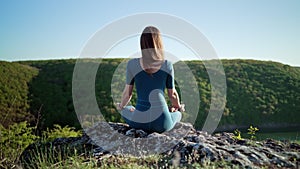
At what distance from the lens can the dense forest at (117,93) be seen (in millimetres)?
12023

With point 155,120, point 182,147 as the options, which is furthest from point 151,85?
point 182,147

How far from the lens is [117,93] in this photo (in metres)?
13.2

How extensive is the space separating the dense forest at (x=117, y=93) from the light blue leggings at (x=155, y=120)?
19.4 ft

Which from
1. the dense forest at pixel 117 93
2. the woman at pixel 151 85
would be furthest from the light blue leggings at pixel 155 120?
the dense forest at pixel 117 93

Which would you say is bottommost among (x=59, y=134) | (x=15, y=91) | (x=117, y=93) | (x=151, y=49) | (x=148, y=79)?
(x=59, y=134)

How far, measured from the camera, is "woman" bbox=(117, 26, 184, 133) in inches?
204

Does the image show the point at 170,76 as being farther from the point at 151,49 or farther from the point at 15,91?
the point at 15,91

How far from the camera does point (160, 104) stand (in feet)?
17.5

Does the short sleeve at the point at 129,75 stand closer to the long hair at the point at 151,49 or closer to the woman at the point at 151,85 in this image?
the woman at the point at 151,85

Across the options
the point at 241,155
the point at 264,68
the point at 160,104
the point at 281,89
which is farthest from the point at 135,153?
the point at 264,68

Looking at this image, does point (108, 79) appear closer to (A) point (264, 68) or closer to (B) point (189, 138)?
(A) point (264, 68)

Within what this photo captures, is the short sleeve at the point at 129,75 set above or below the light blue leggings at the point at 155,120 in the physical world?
above

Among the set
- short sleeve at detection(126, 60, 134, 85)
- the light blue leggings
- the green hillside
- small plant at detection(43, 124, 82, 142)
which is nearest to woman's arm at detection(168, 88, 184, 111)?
the light blue leggings

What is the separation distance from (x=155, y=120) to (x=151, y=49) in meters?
1.15
